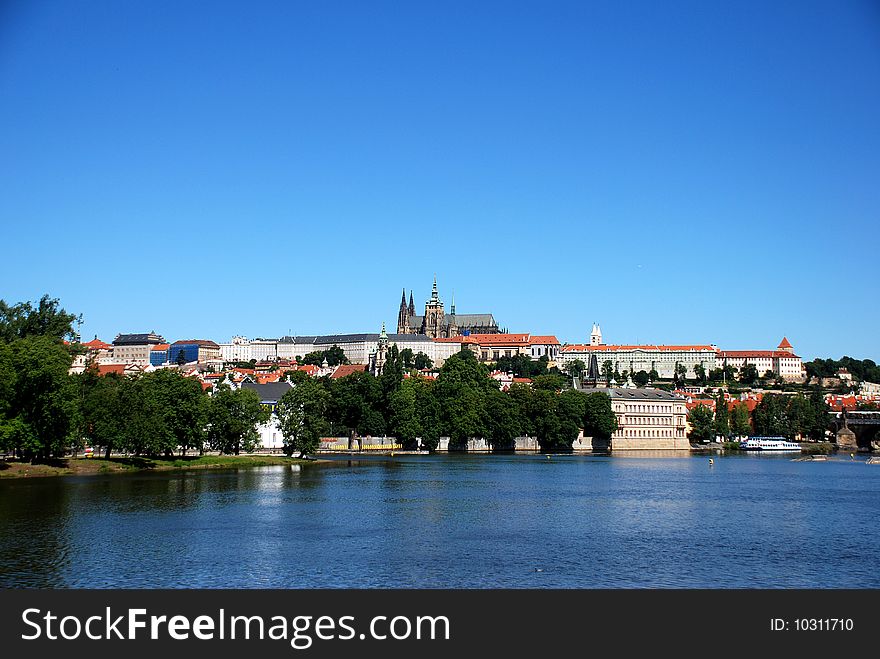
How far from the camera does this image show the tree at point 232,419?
245 ft

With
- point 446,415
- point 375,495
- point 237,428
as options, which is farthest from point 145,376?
point 446,415

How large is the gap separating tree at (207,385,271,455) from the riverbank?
1325 mm

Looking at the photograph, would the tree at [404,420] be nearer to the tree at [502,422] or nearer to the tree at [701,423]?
the tree at [502,422]

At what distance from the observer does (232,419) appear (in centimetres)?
7531

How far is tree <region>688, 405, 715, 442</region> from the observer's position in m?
144

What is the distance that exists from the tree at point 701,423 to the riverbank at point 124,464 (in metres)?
78.2

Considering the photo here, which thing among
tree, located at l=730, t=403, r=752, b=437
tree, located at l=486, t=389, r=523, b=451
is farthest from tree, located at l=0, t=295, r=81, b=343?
tree, located at l=730, t=403, r=752, b=437

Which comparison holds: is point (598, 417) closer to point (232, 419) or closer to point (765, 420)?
point (765, 420)

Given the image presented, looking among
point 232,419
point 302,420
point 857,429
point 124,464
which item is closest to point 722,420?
point 857,429

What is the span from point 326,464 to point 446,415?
31.1 meters

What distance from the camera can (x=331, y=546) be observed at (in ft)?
110
